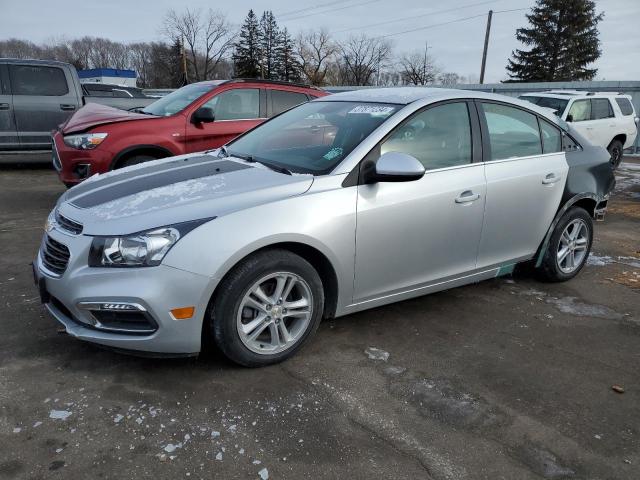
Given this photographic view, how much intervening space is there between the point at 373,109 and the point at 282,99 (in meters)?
4.05

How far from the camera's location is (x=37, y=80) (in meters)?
9.55

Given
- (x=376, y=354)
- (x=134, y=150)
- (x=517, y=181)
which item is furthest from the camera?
(x=134, y=150)

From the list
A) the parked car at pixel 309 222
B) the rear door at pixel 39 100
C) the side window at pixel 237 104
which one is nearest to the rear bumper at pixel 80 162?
the side window at pixel 237 104

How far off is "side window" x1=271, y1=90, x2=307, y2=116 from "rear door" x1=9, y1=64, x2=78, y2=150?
4.69 metres

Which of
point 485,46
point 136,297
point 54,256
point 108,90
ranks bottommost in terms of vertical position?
point 136,297

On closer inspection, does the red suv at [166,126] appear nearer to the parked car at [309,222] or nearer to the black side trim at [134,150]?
the black side trim at [134,150]

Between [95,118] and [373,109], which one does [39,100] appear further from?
[373,109]

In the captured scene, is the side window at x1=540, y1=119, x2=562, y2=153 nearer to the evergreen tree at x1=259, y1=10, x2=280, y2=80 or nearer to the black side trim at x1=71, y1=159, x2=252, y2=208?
the black side trim at x1=71, y1=159, x2=252, y2=208

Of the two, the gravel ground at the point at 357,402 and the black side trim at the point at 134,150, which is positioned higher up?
the black side trim at the point at 134,150

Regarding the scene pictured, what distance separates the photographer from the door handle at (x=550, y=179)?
4.14m

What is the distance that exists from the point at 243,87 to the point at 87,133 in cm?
214

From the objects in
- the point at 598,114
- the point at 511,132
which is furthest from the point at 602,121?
the point at 511,132

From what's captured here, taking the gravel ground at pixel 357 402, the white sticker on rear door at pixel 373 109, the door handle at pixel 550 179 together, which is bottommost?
the gravel ground at pixel 357 402

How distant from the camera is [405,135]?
347 centimetres
